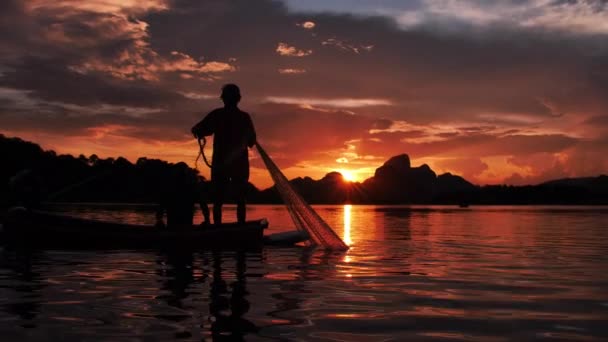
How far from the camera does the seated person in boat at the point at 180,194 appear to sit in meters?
16.1

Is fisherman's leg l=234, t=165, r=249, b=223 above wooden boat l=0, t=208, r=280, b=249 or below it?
above

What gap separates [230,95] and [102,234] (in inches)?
192

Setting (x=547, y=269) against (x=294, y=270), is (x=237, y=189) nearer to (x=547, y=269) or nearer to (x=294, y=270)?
(x=294, y=270)

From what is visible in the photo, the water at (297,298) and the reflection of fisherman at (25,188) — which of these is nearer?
the water at (297,298)

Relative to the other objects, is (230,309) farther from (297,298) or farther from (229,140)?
(229,140)

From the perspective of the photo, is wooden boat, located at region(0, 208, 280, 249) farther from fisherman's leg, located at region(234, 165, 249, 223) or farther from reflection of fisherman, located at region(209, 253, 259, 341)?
reflection of fisherman, located at region(209, 253, 259, 341)

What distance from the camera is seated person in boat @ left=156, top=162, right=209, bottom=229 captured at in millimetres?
16062

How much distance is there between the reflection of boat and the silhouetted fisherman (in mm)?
709

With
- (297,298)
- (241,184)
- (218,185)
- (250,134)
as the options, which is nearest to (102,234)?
(218,185)

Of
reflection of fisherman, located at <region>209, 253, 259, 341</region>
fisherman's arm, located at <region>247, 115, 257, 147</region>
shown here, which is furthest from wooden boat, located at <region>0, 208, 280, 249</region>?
reflection of fisherman, located at <region>209, 253, 259, 341</region>

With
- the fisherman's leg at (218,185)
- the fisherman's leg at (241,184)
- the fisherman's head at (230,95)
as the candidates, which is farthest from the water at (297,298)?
the fisherman's head at (230,95)

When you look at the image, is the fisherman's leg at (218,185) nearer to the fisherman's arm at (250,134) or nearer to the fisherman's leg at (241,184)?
the fisherman's leg at (241,184)

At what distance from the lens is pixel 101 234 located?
48.3 feet

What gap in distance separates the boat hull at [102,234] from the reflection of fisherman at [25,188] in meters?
1.07
